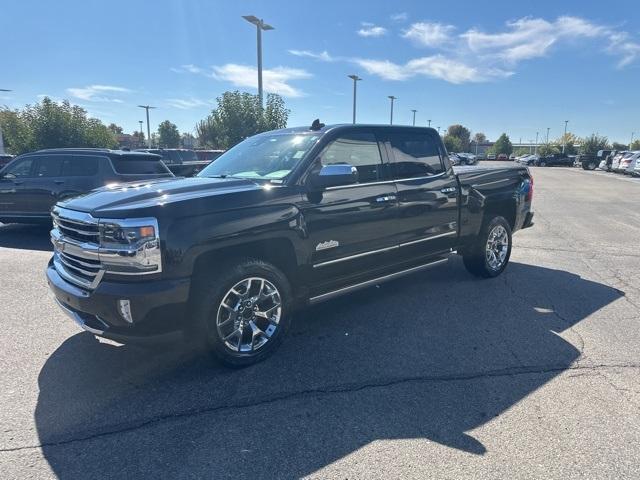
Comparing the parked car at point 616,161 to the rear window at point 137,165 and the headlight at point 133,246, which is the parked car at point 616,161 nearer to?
the rear window at point 137,165

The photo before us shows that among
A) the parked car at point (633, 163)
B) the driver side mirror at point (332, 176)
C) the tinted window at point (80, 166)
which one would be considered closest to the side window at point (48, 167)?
the tinted window at point (80, 166)

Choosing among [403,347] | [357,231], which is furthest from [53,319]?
[403,347]

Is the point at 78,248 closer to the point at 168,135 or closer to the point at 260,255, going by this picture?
the point at 260,255

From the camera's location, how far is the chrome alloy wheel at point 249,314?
140 inches

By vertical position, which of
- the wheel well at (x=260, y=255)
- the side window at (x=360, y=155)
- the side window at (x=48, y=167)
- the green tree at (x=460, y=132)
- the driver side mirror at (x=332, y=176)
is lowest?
the wheel well at (x=260, y=255)

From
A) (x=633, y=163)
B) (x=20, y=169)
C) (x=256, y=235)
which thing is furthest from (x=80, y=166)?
(x=633, y=163)

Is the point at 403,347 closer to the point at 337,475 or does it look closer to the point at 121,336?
the point at 337,475

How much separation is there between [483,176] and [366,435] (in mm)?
4259

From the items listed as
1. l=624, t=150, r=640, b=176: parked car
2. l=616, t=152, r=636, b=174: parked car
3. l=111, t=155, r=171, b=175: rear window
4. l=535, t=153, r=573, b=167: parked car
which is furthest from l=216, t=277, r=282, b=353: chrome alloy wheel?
l=535, t=153, r=573, b=167: parked car

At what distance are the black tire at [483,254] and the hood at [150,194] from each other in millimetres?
3460

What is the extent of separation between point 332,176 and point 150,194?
1.51 meters

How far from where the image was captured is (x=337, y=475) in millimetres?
2473

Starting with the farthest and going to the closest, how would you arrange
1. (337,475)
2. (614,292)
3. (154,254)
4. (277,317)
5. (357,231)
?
(614,292) → (357,231) → (277,317) → (154,254) → (337,475)

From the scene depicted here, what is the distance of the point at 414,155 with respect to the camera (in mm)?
5195
